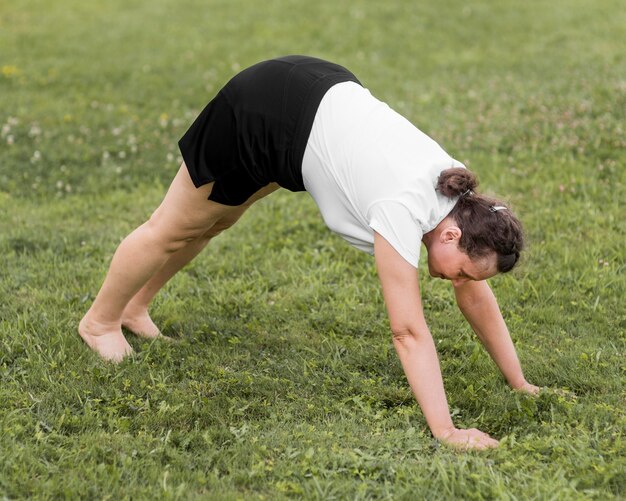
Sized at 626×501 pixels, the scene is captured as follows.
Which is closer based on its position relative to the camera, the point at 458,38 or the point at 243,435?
the point at 243,435

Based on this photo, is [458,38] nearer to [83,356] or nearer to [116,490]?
[83,356]

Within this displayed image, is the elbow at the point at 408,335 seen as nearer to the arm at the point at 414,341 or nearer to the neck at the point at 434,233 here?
the arm at the point at 414,341

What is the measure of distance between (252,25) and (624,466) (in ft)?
28.5

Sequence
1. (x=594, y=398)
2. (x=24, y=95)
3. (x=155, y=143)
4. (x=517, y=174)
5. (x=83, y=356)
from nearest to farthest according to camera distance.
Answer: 1. (x=594, y=398)
2. (x=83, y=356)
3. (x=517, y=174)
4. (x=155, y=143)
5. (x=24, y=95)

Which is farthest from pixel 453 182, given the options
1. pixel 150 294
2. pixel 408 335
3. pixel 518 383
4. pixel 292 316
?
pixel 150 294

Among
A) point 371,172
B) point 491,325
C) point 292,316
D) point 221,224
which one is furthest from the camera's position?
point 292,316

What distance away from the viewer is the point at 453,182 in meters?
3.17

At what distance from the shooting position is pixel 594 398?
148 inches

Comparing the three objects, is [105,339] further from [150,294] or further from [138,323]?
[150,294]

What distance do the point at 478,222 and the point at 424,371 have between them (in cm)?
59

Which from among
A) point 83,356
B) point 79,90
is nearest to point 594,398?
point 83,356

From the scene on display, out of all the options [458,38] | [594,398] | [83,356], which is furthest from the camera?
[458,38]

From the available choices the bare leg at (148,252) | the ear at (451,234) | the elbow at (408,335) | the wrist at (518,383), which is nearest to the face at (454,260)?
the ear at (451,234)

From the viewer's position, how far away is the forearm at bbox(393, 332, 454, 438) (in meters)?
3.24
